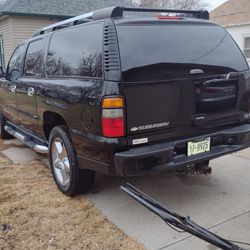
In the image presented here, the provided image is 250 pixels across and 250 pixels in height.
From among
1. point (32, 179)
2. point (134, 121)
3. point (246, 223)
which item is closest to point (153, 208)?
point (134, 121)

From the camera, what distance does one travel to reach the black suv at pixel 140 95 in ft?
10.9

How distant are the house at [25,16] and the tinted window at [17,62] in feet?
32.6

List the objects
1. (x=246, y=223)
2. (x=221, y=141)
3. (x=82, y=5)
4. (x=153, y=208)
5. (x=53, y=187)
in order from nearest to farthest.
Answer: (x=153, y=208) < (x=246, y=223) < (x=221, y=141) < (x=53, y=187) < (x=82, y=5)

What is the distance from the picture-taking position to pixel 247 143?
402 centimetres

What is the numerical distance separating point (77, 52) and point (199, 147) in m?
1.63

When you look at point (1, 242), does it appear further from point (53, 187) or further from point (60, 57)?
point (60, 57)

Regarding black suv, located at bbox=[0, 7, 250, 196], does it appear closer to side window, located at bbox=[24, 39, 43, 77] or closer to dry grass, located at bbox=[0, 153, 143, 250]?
dry grass, located at bbox=[0, 153, 143, 250]

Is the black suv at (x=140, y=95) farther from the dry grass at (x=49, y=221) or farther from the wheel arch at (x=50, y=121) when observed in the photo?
the dry grass at (x=49, y=221)

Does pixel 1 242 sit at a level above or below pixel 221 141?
below

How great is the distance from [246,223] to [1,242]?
2335mm

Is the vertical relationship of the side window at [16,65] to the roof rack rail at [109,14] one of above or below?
below

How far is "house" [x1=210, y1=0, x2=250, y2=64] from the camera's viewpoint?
51.6 ft

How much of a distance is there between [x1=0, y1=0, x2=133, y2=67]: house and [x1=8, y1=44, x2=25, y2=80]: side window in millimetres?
9972

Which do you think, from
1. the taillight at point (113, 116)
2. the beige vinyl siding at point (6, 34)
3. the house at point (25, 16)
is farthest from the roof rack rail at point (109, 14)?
the beige vinyl siding at point (6, 34)
